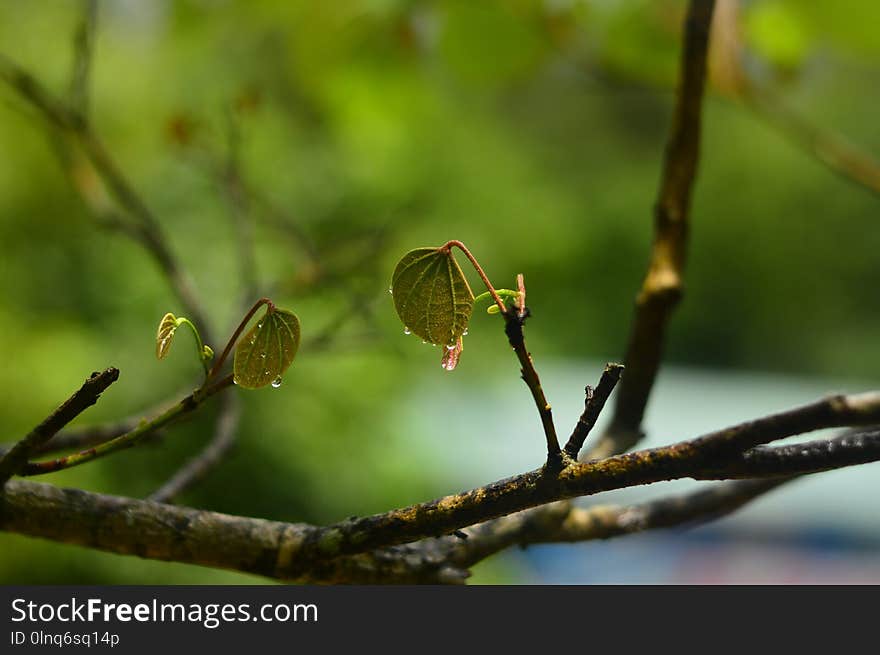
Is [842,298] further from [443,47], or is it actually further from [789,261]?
[443,47]

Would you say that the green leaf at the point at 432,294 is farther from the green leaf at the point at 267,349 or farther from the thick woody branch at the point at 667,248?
the thick woody branch at the point at 667,248

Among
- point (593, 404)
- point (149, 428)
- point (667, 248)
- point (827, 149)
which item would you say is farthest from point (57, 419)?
point (827, 149)

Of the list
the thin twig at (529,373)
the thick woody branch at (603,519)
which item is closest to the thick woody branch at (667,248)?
the thick woody branch at (603,519)

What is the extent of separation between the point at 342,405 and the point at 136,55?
37.5 inches

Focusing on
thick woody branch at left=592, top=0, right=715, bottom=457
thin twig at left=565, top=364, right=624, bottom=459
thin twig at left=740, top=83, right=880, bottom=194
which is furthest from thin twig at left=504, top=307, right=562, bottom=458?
thin twig at left=740, top=83, right=880, bottom=194

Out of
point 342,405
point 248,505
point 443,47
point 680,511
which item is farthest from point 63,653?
point 342,405

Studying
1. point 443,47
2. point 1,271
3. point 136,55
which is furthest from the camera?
point 136,55

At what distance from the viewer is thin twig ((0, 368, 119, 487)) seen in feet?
0.60

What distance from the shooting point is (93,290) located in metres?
1.36

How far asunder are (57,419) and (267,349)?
5cm

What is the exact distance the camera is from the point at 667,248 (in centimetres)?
35

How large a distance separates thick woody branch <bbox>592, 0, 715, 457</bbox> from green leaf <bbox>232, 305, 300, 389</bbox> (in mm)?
150

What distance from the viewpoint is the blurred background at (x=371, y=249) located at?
513mm

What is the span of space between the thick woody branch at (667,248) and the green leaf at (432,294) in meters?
0.14
